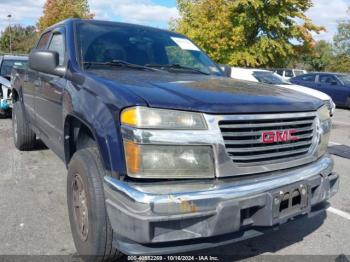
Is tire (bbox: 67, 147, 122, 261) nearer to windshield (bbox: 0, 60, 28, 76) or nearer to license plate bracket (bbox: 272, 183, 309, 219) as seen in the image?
license plate bracket (bbox: 272, 183, 309, 219)

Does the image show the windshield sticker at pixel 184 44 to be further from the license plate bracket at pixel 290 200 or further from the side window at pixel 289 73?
the side window at pixel 289 73

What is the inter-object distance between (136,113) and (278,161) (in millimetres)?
1076

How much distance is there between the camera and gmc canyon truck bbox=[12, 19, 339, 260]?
2404 millimetres

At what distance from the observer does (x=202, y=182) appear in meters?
2.50

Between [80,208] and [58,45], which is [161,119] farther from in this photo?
[58,45]

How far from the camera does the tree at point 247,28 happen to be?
24.0 meters

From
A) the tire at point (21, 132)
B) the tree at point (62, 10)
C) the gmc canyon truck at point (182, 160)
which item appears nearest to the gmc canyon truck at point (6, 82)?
the tire at point (21, 132)

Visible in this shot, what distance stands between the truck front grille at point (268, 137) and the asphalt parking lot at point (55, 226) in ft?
2.60

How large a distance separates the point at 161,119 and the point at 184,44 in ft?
7.38

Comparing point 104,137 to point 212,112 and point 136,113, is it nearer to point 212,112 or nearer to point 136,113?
point 136,113

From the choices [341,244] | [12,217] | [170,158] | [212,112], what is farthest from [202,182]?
[12,217]

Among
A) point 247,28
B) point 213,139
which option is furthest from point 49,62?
point 247,28

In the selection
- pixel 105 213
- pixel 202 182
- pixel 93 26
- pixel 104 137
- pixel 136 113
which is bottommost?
pixel 105 213

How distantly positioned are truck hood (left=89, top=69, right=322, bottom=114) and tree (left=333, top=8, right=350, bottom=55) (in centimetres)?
4595
